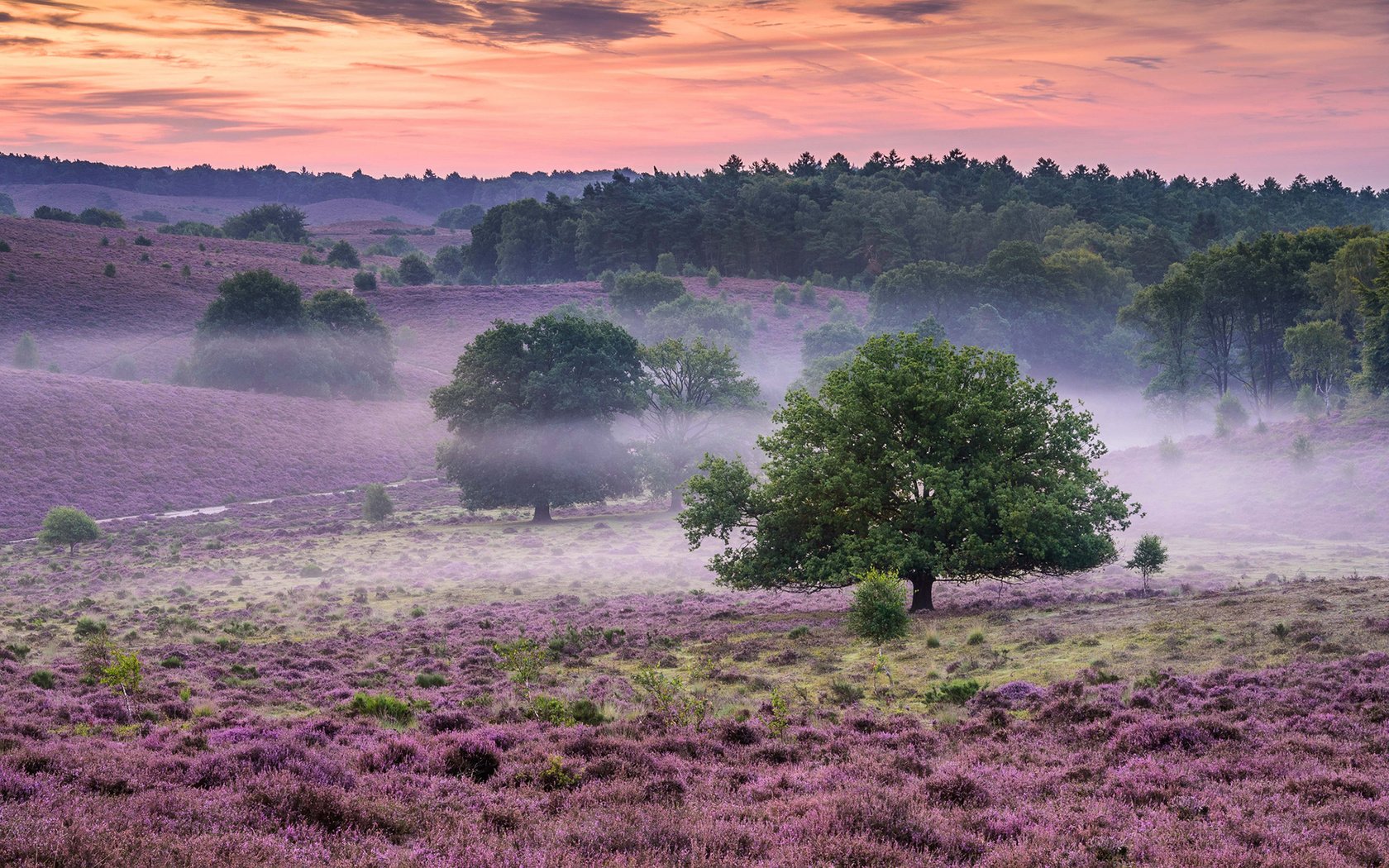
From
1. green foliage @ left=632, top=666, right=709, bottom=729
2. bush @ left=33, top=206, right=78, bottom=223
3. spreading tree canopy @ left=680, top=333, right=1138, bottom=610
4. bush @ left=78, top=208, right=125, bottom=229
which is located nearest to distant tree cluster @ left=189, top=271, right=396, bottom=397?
bush @ left=78, top=208, right=125, bottom=229

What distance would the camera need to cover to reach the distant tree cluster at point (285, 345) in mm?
105062

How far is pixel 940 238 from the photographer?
16975cm

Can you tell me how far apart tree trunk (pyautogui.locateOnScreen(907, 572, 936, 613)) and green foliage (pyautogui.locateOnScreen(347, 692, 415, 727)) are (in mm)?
17449

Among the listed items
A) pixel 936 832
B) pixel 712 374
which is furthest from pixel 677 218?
pixel 936 832

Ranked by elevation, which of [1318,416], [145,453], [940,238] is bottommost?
[145,453]

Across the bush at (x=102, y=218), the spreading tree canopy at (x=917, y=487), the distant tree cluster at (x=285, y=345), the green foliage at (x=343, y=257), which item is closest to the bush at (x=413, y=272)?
the green foliage at (x=343, y=257)

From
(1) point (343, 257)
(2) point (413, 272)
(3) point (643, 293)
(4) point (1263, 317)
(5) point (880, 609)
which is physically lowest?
(5) point (880, 609)

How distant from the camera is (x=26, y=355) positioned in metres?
99.6

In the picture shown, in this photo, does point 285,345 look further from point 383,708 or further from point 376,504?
point 383,708

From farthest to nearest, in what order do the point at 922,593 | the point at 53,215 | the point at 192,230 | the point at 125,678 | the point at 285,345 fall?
the point at 192,230 → the point at 53,215 → the point at 285,345 → the point at 922,593 → the point at 125,678

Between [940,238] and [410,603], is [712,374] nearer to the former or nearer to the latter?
[410,603]

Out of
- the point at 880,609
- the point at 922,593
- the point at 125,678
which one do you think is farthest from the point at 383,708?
the point at 922,593

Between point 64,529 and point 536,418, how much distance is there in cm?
2662

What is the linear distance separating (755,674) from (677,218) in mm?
160058
